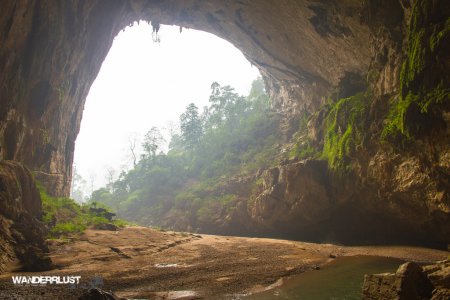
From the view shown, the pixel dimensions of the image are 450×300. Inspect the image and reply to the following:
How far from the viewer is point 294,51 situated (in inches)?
1130

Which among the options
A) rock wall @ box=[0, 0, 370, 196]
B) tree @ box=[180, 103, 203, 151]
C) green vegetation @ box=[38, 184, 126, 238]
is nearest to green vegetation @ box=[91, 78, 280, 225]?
tree @ box=[180, 103, 203, 151]

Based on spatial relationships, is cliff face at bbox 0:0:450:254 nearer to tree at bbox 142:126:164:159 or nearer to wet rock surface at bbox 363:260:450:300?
wet rock surface at bbox 363:260:450:300

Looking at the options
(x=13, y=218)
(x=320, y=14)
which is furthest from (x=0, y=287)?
(x=320, y=14)

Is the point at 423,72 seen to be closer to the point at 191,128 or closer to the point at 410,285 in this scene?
the point at 410,285

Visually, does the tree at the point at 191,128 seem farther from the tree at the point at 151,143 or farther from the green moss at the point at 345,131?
the green moss at the point at 345,131

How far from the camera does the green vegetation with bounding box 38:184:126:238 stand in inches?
700

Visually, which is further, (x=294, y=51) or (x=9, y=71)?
(x=294, y=51)

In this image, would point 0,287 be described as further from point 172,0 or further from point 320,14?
point 172,0

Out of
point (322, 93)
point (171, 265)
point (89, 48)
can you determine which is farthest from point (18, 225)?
point (322, 93)

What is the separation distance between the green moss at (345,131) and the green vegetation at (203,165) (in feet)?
48.5

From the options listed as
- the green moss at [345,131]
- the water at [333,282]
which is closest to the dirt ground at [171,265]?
the water at [333,282]

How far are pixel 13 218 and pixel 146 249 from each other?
650cm

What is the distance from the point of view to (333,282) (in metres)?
9.43

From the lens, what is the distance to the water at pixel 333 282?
8109 millimetres
